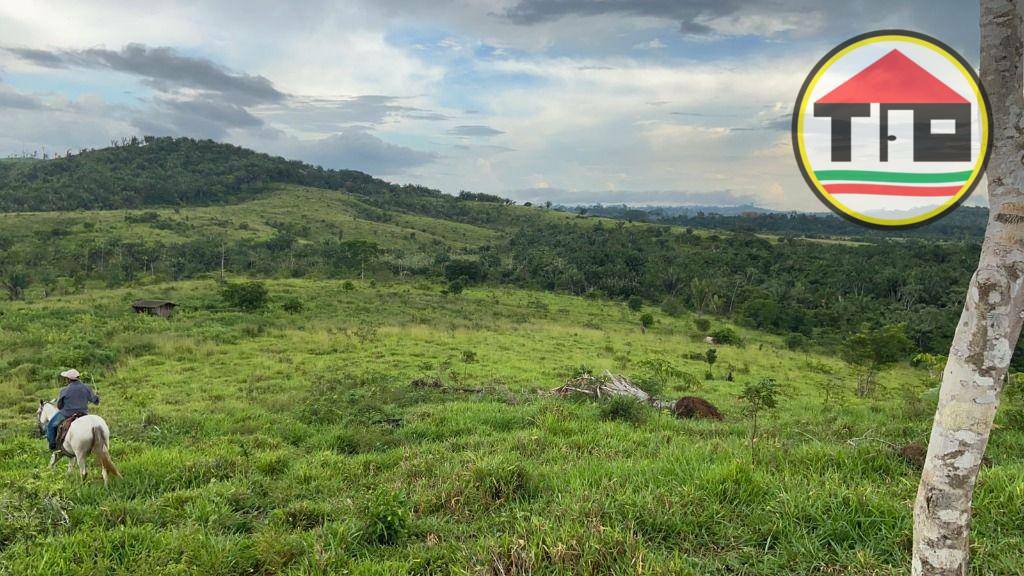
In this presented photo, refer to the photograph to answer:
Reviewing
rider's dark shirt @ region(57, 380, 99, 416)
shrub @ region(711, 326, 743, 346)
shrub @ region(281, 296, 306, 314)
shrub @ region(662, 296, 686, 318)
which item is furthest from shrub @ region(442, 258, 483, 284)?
rider's dark shirt @ region(57, 380, 99, 416)

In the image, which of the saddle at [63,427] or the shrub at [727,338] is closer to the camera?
the saddle at [63,427]

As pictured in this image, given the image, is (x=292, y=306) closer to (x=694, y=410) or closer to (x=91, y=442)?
(x=91, y=442)

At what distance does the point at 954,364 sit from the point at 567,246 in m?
86.4

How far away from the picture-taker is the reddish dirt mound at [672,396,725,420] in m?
10.8

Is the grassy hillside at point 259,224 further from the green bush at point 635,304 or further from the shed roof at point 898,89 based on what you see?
the shed roof at point 898,89

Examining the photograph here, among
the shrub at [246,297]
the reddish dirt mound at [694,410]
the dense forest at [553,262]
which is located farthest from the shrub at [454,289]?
the reddish dirt mound at [694,410]

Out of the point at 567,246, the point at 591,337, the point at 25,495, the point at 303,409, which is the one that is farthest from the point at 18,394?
the point at 567,246

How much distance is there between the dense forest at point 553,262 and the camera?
2034 inches

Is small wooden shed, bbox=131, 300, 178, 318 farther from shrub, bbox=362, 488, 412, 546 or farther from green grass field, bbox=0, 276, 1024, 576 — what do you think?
shrub, bbox=362, 488, 412, 546

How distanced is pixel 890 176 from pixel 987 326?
0.85 m

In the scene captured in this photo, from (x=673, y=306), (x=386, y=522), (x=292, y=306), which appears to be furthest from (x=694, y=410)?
(x=673, y=306)

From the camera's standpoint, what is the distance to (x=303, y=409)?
1109 centimetres

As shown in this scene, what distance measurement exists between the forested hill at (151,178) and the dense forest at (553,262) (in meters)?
0.65

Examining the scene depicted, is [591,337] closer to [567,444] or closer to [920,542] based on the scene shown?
[567,444]
